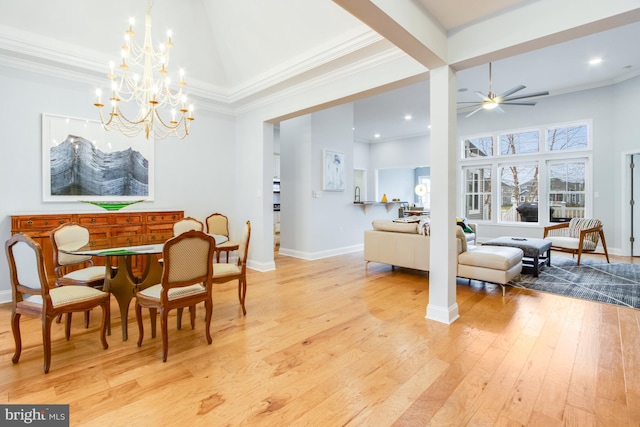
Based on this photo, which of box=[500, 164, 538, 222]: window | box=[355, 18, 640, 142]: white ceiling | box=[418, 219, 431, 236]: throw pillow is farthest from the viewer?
box=[500, 164, 538, 222]: window

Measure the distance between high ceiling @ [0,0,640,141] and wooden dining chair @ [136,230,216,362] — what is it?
8.44ft

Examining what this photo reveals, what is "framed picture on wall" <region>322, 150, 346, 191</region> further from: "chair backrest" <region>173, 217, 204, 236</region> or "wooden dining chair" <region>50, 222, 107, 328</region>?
"wooden dining chair" <region>50, 222, 107, 328</region>

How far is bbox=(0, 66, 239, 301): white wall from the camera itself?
12.3 feet

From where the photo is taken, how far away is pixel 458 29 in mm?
2879

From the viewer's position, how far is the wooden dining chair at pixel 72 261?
2892 mm

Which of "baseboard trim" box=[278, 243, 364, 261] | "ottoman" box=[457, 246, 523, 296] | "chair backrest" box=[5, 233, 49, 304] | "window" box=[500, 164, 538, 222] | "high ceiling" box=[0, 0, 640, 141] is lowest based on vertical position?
"baseboard trim" box=[278, 243, 364, 261]

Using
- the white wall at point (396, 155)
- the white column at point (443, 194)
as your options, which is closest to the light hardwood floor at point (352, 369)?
the white column at point (443, 194)

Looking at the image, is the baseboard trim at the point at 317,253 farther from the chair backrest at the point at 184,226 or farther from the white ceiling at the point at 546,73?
the white ceiling at the point at 546,73

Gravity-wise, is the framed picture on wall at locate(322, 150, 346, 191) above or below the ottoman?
above

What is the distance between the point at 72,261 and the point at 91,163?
1.64m

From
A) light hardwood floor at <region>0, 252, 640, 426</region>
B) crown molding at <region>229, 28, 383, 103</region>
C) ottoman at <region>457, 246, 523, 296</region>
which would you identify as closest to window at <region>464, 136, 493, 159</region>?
ottoman at <region>457, 246, 523, 296</region>

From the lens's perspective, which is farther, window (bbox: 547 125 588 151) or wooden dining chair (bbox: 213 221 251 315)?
window (bbox: 547 125 588 151)

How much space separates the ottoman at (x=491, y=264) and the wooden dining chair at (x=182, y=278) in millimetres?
3233

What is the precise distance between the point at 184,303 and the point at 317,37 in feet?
10.5
